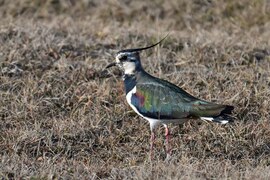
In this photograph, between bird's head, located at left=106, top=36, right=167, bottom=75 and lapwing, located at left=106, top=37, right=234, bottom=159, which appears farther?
bird's head, located at left=106, top=36, right=167, bottom=75

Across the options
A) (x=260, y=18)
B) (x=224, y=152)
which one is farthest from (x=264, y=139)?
(x=260, y=18)

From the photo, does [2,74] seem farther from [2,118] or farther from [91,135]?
→ [91,135]

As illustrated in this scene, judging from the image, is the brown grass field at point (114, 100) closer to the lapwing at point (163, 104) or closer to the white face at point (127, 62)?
the lapwing at point (163, 104)

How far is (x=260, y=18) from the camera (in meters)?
11.0

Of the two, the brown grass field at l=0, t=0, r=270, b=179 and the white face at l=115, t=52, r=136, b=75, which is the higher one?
the white face at l=115, t=52, r=136, b=75

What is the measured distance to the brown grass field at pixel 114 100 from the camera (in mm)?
6339

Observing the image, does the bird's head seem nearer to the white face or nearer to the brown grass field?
the white face

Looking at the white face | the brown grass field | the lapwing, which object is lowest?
the brown grass field

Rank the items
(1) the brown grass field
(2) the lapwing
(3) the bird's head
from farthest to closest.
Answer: (3) the bird's head → (2) the lapwing → (1) the brown grass field

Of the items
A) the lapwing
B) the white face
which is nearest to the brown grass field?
the lapwing

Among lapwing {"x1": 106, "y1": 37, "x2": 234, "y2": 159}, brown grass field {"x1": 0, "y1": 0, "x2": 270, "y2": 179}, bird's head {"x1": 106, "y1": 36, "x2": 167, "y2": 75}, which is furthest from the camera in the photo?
bird's head {"x1": 106, "y1": 36, "x2": 167, "y2": 75}

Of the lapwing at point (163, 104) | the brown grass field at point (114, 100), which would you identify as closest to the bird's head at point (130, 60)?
the lapwing at point (163, 104)

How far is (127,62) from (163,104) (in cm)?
63

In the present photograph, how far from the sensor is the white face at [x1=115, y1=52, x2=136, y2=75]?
23.3 feet
